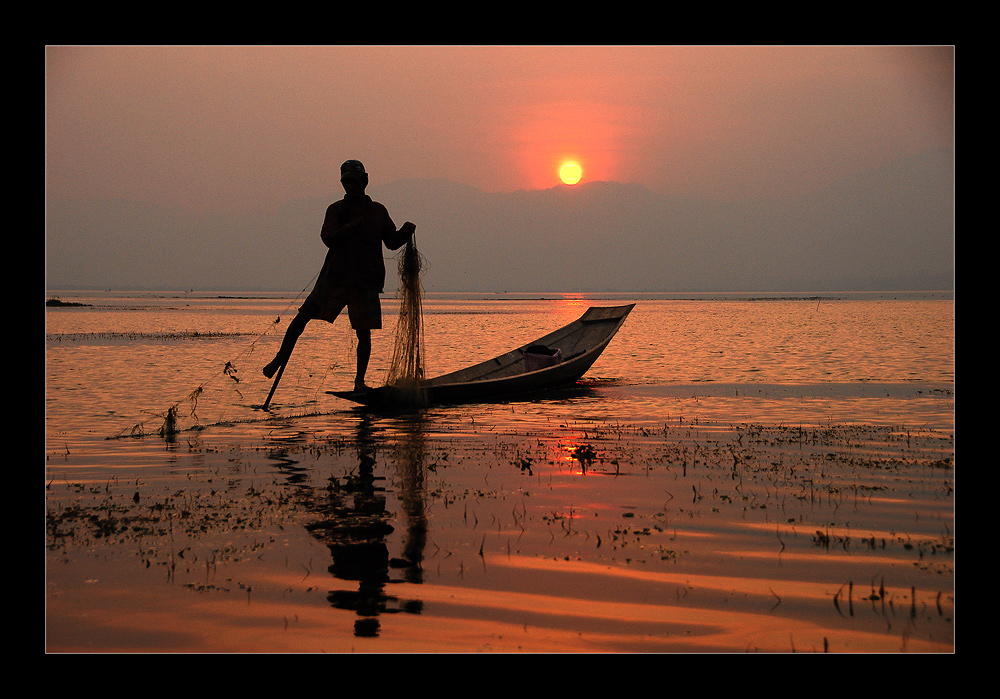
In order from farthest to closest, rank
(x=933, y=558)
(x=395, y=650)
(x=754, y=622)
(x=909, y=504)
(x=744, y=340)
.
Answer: (x=744, y=340), (x=909, y=504), (x=933, y=558), (x=754, y=622), (x=395, y=650)

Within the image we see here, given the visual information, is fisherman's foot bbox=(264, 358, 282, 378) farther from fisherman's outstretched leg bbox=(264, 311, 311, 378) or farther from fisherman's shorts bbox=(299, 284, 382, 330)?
fisherman's shorts bbox=(299, 284, 382, 330)

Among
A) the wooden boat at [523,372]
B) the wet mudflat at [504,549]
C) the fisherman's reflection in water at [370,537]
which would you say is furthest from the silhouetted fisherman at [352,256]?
the fisherman's reflection in water at [370,537]

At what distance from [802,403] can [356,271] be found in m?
8.37

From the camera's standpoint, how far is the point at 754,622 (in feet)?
15.8

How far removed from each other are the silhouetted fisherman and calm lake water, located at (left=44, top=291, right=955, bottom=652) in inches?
68.0

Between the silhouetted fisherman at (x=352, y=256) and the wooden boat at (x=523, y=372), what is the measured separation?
967 mm

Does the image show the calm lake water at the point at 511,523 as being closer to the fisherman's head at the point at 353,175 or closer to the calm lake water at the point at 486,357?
the calm lake water at the point at 486,357

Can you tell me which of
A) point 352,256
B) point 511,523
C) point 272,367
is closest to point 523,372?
point 352,256

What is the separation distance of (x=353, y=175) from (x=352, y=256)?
125cm

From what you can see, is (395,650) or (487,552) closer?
(395,650)

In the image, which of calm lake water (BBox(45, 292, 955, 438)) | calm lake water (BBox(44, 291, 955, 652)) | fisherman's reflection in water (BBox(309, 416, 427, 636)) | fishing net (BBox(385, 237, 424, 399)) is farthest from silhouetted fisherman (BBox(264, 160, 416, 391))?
fisherman's reflection in water (BBox(309, 416, 427, 636))

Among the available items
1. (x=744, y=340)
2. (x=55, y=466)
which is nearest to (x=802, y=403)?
(x=55, y=466)

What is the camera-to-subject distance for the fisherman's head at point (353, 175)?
43.2ft

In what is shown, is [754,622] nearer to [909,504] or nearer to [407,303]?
[909,504]
